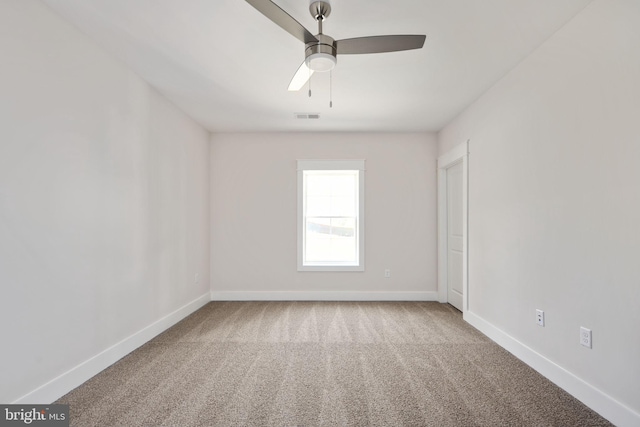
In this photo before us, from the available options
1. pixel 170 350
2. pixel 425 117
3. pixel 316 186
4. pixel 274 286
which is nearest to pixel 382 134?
pixel 425 117

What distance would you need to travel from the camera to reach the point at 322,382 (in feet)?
7.94

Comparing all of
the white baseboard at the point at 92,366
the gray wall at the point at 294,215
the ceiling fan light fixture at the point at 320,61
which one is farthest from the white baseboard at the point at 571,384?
the white baseboard at the point at 92,366

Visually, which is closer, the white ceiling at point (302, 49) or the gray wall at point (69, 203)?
the gray wall at point (69, 203)

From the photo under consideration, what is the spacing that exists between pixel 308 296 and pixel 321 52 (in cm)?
371

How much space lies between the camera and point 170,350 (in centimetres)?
303

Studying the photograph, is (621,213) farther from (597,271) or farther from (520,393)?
(520,393)

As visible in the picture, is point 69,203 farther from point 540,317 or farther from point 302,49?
point 540,317

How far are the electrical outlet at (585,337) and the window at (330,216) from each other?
10.1 feet

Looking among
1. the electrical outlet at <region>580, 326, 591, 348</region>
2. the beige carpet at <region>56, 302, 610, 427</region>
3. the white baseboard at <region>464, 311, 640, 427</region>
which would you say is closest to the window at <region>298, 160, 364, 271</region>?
the beige carpet at <region>56, 302, 610, 427</region>

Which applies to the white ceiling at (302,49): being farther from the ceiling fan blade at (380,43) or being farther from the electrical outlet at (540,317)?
the electrical outlet at (540,317)

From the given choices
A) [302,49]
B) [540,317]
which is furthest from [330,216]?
[540,317]

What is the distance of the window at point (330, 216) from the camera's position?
5070mm

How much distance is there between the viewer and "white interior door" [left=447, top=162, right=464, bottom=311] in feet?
14.4

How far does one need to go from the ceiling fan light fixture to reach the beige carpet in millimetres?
2122
